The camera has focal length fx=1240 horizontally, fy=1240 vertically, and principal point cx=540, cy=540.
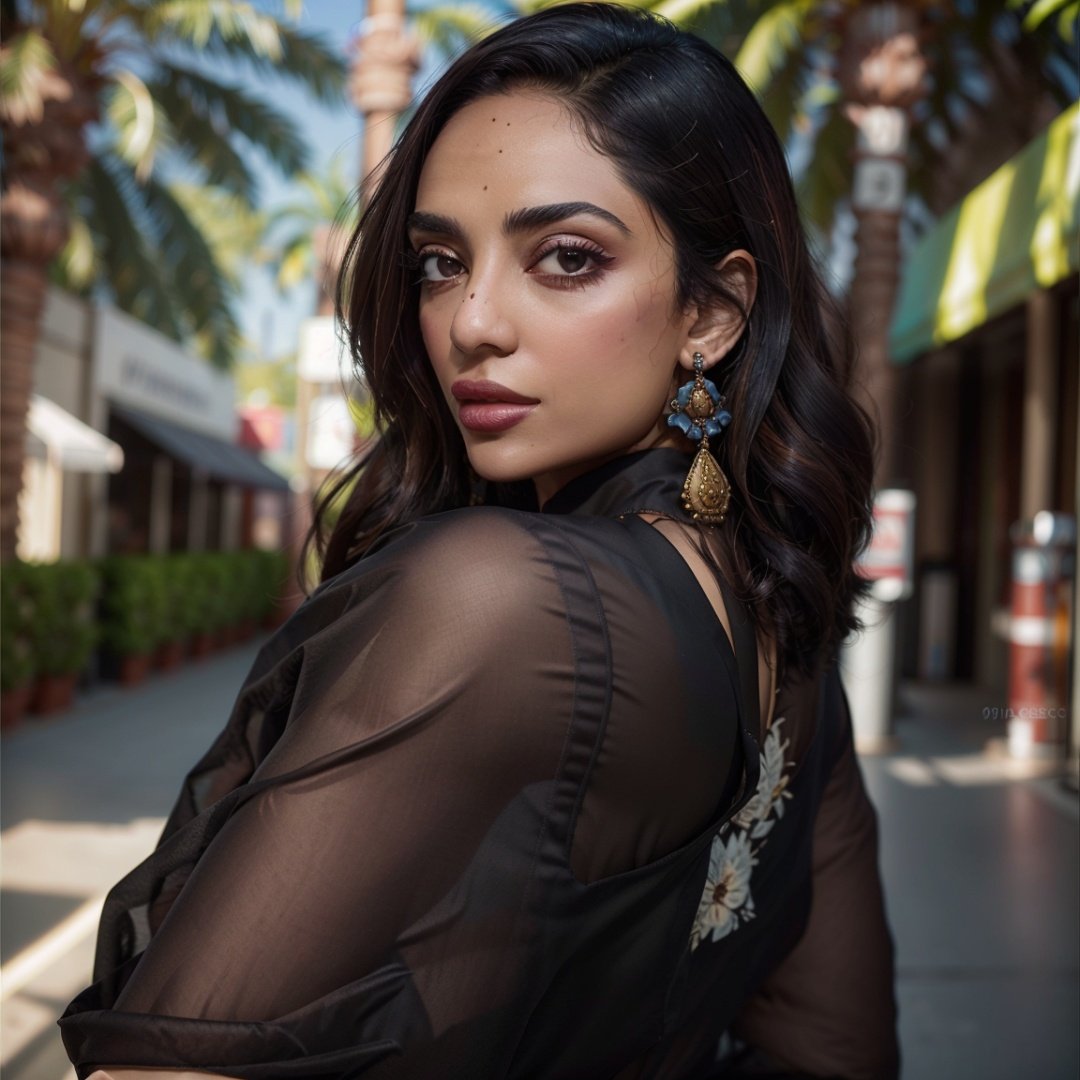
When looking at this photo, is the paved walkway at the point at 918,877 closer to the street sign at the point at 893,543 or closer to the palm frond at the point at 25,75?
the street sign at the point at 893,543

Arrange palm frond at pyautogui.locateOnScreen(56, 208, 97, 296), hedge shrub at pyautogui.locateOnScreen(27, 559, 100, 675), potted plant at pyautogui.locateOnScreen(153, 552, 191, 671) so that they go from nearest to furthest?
1. hedge shrub at pyautogui.locateOnScreen(27, 559, 100, 675)
2. potted plant at pyautogui.locateOnScreen(153, 552, 191, 671)
3. palm frond at pyautogui.locateOnScreen(56, 208, 97, 296)

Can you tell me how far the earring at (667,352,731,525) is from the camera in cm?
112

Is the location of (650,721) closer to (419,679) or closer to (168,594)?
(419,679)

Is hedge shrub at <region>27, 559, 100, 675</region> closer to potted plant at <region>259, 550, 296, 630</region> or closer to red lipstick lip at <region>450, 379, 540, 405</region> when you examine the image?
potted plant at <region>259, 550, 296, 630</region>

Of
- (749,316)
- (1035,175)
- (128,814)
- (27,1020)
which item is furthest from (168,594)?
(749,316)

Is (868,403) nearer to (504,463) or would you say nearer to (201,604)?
(504,463)

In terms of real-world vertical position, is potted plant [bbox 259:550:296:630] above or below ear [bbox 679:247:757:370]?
below

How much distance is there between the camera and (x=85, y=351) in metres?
16.2

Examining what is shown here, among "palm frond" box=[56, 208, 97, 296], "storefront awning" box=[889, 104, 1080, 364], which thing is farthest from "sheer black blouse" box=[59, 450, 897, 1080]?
"palm frond" box=[56, 208, 97, 296]

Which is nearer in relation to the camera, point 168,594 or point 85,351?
point 168,594

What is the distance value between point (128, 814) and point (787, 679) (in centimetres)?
533

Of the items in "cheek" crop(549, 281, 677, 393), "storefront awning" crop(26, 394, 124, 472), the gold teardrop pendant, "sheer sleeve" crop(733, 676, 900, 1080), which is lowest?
"sheer sleeve" crop(733, 676, 900, 1080)

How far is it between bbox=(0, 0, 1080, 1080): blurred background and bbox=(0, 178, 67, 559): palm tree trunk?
3 cm

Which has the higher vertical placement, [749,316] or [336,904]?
[749,316]
